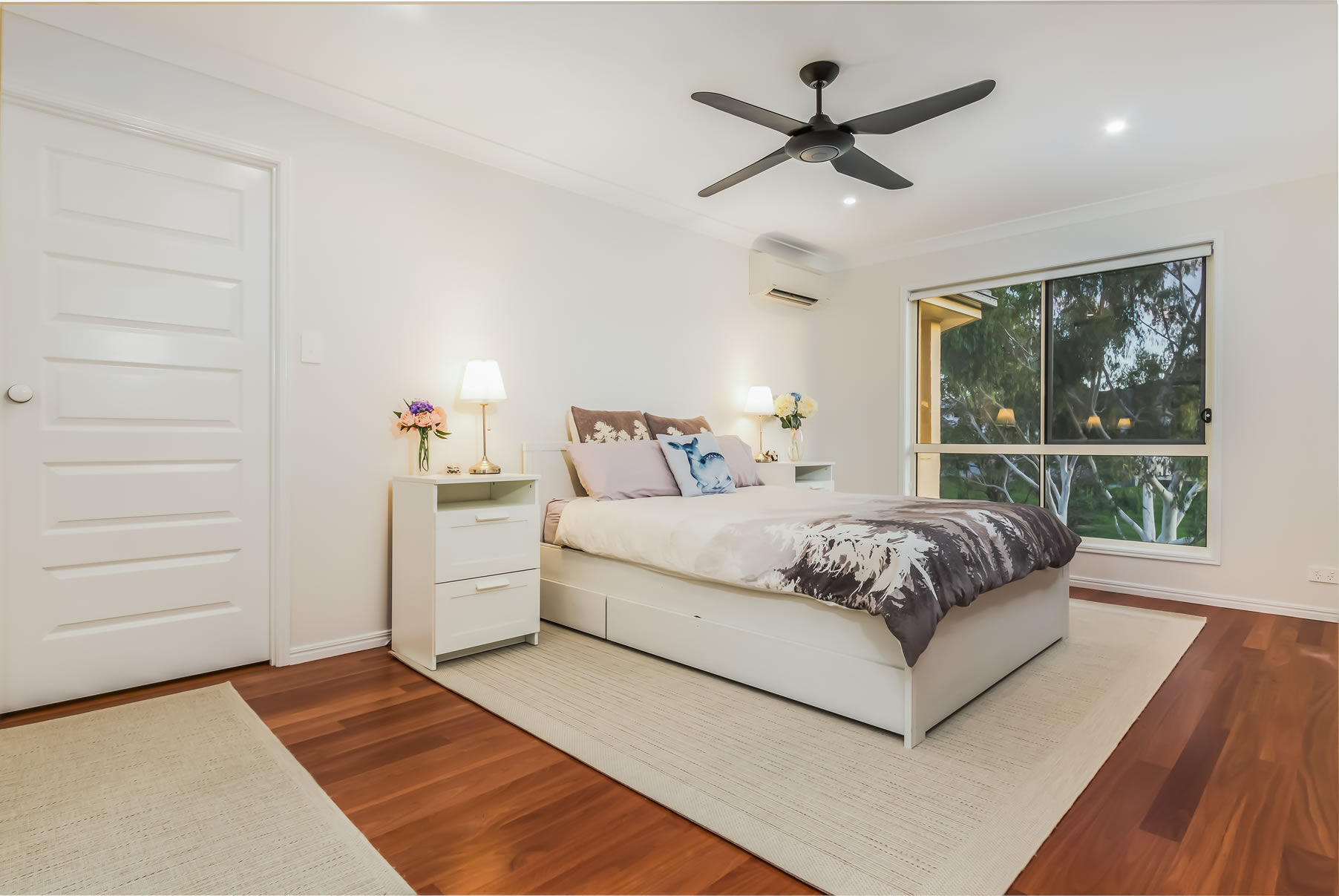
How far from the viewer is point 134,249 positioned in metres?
2.46

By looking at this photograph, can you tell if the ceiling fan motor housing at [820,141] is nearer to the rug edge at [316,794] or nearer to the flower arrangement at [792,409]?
the flower arrangement at [792,409]

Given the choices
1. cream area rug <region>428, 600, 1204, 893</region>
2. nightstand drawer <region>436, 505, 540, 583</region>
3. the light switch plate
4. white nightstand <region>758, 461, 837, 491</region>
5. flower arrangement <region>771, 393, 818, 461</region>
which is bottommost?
cream area rug <region>428, 600, 1204, 893</region>

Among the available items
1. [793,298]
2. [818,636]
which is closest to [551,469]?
[818,636]

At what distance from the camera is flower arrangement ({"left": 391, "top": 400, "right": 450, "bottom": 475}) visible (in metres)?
2.97

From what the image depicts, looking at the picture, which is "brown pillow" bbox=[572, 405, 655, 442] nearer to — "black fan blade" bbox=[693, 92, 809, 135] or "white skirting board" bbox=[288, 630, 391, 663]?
"white skirting board" bbox=[288, 630, 391, 663]

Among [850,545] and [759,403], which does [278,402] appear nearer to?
[850,545]

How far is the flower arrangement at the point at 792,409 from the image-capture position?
198 inches

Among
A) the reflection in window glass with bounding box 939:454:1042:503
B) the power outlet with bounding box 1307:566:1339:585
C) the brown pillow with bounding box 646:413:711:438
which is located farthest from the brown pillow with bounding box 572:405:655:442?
the power outlet with bounding box 1307:566:1339:585

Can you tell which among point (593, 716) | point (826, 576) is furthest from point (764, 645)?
point (593, 716)

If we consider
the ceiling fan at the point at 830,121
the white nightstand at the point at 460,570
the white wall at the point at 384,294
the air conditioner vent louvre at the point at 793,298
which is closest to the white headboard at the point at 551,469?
the white wall at the point at 384,294

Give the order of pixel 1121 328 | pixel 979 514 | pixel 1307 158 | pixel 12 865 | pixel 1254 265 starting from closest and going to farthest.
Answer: pixel 12 865 < pixel 979 514 < pixel 1307 158 < pixel 1254 265 < pixel 1121 328

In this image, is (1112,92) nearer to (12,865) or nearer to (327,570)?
(327,570)

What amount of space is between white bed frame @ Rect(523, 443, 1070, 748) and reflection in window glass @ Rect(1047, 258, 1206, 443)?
188cm

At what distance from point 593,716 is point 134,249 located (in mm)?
2416
